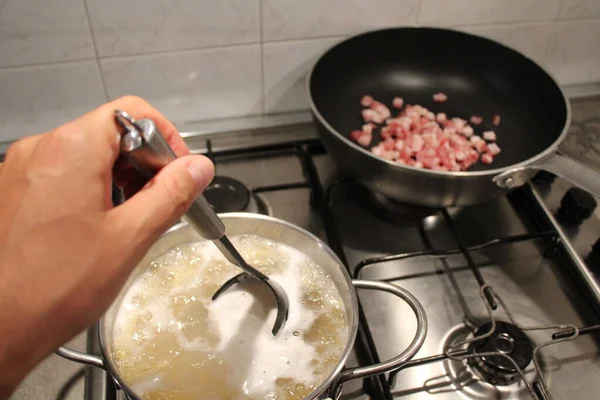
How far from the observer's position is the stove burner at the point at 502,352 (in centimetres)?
59

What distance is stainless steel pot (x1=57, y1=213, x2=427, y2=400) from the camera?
1.57 feet

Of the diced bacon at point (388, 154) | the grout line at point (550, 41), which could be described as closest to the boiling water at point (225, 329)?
the diced bacon at point (388, 154)

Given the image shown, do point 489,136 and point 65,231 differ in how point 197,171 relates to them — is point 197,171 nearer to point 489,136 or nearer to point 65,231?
point 65,231

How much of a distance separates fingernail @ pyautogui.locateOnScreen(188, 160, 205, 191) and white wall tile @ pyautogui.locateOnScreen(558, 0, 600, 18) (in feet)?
2.43

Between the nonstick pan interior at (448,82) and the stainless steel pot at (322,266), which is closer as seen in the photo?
the stainless steel pot at (322,266)

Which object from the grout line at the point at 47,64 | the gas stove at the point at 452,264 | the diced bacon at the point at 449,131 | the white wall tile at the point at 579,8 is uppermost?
the white wall tile at the point at 579,8

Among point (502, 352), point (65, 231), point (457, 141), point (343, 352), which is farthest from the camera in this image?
point (457, 141)

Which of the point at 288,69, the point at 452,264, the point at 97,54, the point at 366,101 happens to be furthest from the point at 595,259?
the point at 97,54

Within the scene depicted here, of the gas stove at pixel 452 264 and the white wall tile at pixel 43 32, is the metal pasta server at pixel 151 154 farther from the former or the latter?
the white wall tile at pixel 43 32

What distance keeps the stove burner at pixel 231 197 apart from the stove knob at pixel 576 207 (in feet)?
1.36

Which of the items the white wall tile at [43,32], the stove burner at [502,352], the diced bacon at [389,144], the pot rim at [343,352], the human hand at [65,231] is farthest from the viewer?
the diced bacon at [389,144]

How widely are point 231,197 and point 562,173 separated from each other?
0.42 meters

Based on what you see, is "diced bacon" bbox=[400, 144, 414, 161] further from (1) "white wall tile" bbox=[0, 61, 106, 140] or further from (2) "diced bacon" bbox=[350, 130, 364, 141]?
(1) "white wall tile" bbox=[0, 61, 106, 140]

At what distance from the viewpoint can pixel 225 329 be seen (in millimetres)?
550
